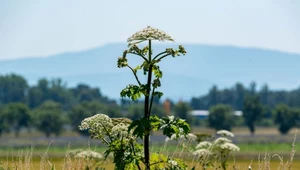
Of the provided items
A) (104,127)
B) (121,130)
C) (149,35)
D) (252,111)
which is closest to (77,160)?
(104,127)

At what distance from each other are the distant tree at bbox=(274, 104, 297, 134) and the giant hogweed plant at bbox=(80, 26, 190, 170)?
16925 cm

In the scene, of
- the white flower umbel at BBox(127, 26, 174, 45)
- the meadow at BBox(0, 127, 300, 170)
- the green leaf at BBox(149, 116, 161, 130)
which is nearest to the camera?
the white flower umbel at BBox(127, 26, 174, 45)

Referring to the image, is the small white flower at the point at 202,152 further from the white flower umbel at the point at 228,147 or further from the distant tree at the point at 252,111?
the distant tree at the point at 252,111

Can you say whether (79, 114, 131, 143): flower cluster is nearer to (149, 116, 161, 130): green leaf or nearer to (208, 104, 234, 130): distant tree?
(149, 116, 161, 130): green leaf

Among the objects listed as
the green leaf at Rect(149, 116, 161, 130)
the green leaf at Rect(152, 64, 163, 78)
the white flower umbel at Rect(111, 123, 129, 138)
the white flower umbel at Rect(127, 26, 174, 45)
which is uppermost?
the white flower umbel at Rect(127, 26, 174, 45)

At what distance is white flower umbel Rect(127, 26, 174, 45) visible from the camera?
814cm

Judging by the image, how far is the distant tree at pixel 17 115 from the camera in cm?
17112

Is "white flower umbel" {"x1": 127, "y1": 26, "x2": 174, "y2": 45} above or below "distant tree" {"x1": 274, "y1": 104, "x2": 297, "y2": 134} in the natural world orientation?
above

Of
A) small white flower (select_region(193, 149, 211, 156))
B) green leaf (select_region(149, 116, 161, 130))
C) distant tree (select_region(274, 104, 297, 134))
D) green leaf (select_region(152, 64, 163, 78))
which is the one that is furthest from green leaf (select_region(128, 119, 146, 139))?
distant tree (select_region(274, 104, 297, 134))

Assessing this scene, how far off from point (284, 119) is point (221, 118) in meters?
15.4

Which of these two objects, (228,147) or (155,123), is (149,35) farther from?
(228,147)

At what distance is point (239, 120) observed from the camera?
622 ft

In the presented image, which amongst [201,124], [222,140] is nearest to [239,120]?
[201,124]

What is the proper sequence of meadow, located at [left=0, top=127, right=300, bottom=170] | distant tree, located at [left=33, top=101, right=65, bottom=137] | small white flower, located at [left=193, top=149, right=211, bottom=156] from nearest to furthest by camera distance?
meadow, located at [left=0, top=127, right=300, bottom=170] → small white flower, located at [left=193, top=149, right=211, bottom=156] → distant tree, located at [left=33, top=101, right=65, bottom=137]
